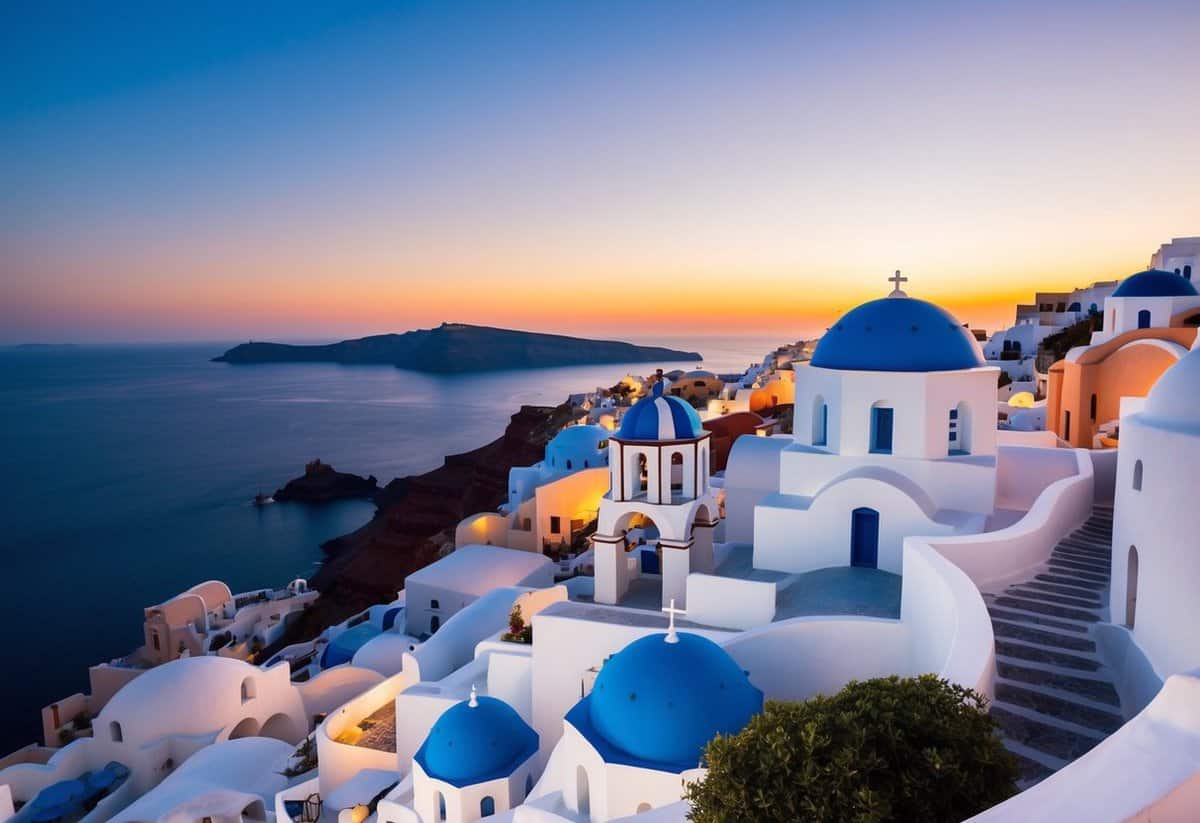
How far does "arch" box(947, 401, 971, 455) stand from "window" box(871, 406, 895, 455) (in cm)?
100

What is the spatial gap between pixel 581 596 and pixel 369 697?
177 inches

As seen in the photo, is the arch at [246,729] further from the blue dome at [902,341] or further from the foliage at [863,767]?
the foliage at [863,767]

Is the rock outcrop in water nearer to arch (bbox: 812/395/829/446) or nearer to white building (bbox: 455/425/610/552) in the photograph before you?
white building (bbox: 455/425/610/552)

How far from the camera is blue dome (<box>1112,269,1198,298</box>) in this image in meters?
18.9

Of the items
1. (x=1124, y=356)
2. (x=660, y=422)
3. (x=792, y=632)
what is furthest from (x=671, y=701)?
(x=1124, y=356)

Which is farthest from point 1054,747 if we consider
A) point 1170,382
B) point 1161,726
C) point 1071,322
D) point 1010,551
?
point 1071,322

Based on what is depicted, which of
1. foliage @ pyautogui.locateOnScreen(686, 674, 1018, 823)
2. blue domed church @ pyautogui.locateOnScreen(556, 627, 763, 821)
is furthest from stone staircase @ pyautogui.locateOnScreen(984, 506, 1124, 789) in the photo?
blue domed church @ pyautogui.locateOnScreen(556, 627, 763, 821)

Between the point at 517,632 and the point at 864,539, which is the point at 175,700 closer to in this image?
the point at 517,632

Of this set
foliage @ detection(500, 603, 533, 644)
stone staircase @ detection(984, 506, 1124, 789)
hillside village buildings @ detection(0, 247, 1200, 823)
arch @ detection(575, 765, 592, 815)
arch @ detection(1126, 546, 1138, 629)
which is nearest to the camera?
stone staircase @ detection(984, 506, 1124, 789)

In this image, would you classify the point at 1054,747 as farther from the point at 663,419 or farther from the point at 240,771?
the point at 240,771

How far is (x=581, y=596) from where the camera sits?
49.3 feet

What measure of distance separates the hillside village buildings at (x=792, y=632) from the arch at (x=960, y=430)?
0.05m

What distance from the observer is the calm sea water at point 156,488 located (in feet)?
109

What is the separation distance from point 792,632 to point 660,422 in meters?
5.19
